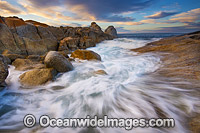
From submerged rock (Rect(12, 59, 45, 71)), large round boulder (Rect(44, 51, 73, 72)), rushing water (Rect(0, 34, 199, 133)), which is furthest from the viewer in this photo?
submerged rock (Rect(12, 59, 45, 71))

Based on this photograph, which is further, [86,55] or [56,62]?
[86,55]

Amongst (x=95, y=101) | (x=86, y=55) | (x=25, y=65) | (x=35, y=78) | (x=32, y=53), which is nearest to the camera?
(x=95, y=101)

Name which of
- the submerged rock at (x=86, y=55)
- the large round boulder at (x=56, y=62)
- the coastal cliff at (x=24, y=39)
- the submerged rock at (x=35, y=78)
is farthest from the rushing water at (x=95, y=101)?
the coastal cliff at (x=24, y=39)

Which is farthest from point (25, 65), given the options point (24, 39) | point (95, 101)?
point (24, 39)

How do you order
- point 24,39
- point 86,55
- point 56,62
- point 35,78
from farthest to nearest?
1. point 24,39
2. point 86,55
3. point 56,62
4. point 35,78

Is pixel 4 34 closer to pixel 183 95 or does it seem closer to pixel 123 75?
pixel 123 75

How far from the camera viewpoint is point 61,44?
9.34m

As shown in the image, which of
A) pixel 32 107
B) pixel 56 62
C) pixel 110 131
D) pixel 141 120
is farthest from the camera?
pixel 56 62

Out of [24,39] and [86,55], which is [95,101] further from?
[24,39]

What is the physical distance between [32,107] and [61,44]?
8.18 metres

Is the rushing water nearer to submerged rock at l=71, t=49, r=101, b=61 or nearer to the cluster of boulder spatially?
the cluster of boulder

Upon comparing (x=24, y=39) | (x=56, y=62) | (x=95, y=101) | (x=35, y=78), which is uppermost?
(x=24, y=39)

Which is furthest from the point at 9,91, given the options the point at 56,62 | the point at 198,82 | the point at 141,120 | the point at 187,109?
the point at 198,82

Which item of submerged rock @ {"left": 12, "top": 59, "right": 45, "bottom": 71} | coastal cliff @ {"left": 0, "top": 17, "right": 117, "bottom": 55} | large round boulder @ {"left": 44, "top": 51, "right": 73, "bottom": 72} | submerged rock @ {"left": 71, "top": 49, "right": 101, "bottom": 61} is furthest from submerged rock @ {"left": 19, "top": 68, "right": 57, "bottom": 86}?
coastal cliff @ {"left": 0, "top": 17, "right": 117, "bottom": 55}
